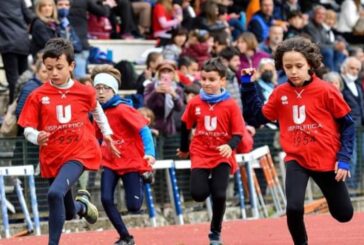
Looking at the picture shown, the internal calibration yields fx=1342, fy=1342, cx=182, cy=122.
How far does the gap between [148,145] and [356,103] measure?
A: 8566 mm

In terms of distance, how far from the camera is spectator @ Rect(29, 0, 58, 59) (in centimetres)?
1880

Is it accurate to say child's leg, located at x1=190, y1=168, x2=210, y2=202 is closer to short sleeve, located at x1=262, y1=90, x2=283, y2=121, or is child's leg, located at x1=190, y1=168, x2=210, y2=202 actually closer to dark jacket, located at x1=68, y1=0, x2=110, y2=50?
short sleeve, located at x1=262, y1=90, x2=283, y2=121

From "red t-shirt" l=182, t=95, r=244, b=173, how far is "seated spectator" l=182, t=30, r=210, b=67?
273 inches

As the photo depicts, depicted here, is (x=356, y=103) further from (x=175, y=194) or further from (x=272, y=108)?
(x=272, y=108)

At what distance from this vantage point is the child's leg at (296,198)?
11.6 m

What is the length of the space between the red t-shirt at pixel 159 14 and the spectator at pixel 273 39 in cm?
169

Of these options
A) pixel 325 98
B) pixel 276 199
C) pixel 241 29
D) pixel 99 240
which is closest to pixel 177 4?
pixel 241 29

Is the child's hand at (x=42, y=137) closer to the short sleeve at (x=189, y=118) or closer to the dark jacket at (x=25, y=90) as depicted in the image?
the short sleeve at (x=189, y=118)

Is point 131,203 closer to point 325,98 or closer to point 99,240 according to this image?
point 99,240

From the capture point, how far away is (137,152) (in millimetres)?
14164

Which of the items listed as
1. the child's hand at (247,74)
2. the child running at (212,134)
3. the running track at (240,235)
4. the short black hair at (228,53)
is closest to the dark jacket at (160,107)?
the short black hair at (228,53)

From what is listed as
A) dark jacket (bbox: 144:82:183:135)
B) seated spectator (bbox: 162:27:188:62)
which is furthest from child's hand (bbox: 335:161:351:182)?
seated spectator (bbox: 162:27:188:62)

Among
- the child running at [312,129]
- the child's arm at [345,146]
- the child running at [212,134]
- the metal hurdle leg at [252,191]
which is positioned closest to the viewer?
the child's arm at [345,146]

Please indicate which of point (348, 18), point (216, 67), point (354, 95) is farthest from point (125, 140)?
point (348, 18)
